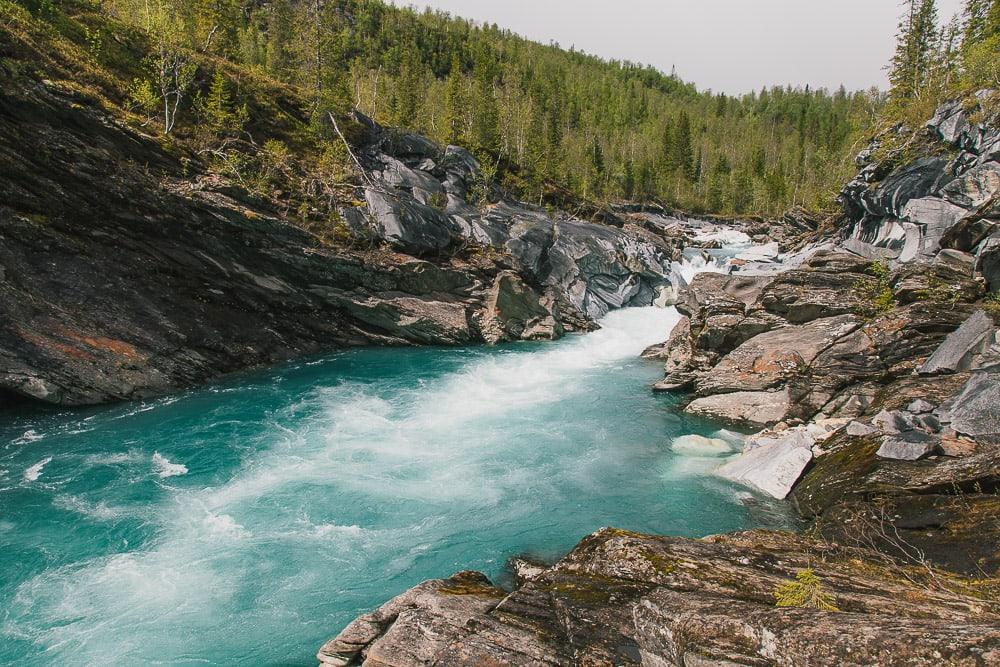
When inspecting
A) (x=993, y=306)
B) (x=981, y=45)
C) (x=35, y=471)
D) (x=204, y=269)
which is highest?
(x=981, y=45)

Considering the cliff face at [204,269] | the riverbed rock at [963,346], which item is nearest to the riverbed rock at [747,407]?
the riverbed rock at [963,346]

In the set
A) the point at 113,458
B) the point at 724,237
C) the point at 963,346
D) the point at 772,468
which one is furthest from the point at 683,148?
the point at 113,458

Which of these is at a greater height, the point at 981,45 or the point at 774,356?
the point at 981,45

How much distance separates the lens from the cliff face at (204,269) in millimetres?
22031

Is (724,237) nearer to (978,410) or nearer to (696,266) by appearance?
(696,266)

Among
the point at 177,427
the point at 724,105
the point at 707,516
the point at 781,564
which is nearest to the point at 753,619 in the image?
the point at 781,564

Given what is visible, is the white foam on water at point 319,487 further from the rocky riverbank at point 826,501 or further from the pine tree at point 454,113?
the pine tree at point 454,113

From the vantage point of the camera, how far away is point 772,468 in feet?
51.3

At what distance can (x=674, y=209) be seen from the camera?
100 m

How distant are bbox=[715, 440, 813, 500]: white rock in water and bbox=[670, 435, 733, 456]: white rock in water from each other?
1.40 metres

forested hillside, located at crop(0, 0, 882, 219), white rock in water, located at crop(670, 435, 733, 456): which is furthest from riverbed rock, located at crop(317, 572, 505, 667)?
forested hillside, located at crop(0, 0, 882, 219)

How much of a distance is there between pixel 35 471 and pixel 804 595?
69.8 feet

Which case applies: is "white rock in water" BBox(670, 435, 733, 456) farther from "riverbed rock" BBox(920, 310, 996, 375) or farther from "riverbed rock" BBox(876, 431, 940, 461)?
"riverbed rock" BBox(920, 310, 996, 375)

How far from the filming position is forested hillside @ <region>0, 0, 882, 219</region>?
31.4 metres
